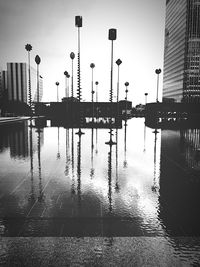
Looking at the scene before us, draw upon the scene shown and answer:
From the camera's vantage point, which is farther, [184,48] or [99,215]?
[184,48]

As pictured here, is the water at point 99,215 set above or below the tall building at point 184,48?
below

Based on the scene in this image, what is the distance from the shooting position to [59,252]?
13.7ft

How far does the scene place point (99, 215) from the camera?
5.69 metres

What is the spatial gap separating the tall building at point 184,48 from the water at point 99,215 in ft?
491

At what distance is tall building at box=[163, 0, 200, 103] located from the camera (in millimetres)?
154750

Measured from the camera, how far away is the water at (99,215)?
414cm

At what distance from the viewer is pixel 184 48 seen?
161875mm

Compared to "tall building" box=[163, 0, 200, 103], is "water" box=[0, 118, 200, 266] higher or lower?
lower

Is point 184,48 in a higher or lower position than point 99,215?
higher

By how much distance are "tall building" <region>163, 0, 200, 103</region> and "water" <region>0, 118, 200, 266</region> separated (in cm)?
14969

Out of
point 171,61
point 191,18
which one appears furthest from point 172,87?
point 191,18

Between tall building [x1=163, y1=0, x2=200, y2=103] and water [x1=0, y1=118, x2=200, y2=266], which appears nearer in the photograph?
water [x1=0, y1=118, x2=200, y2=266]

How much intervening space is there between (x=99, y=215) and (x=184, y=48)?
592ft

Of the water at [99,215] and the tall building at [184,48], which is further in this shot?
the tall building at [184,48]
